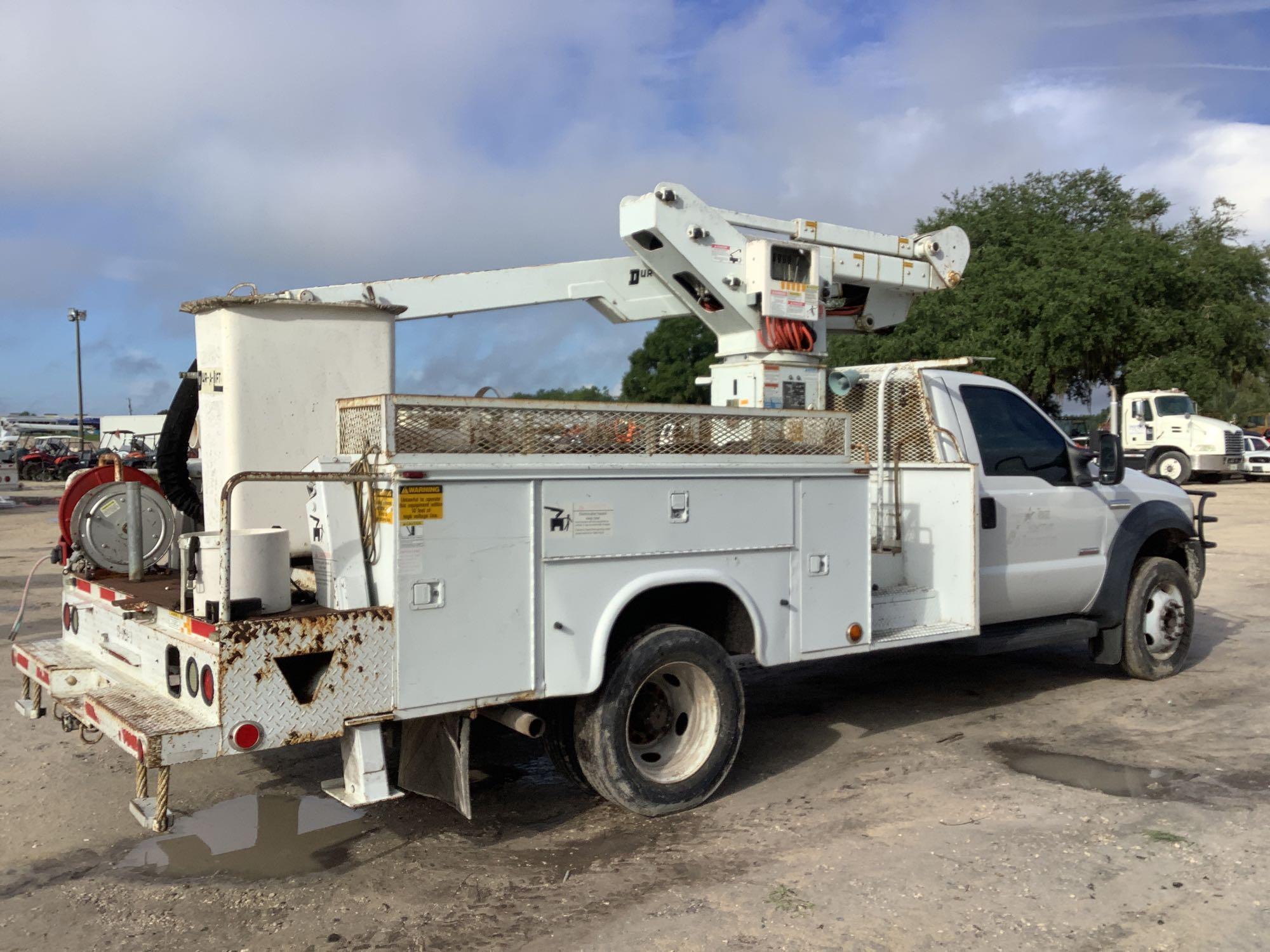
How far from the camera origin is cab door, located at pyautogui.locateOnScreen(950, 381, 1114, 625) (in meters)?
6.54

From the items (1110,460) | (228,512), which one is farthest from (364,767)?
(1110,460)

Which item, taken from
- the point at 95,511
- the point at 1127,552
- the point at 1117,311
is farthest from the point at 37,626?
the point at 1117,311

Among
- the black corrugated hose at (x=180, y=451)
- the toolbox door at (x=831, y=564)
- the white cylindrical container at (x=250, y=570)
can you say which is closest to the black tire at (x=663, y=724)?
the toolbox door at (x=831, y=564)

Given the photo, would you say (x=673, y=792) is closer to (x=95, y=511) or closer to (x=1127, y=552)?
(x=95, y=511)

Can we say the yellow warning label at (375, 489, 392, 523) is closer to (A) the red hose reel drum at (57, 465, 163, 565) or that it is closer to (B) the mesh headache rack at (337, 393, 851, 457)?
(B) the mesh headache rack at (337, 393, 851, 457)

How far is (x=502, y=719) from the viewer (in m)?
4.54

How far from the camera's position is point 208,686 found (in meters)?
3.95

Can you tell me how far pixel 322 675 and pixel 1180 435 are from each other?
2947 centimetres

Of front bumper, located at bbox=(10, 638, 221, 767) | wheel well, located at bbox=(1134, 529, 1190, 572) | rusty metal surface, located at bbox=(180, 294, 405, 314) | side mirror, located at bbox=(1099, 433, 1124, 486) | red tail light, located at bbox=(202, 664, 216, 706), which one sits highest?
rusty metal surface, located at bbox=(180, 294, 405, 314)

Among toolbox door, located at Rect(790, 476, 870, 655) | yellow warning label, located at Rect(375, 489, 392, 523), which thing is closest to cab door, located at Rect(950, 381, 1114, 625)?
toolbox door, located at Rect(790, 476, 870, 655)

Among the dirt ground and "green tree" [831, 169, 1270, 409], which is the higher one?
"green tree" [831, 169, 1270, 409]

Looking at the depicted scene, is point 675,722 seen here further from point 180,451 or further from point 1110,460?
point 1110,460

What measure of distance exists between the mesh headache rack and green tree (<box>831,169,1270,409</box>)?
24857 millimetres

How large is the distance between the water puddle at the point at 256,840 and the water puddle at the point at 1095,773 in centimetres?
342
